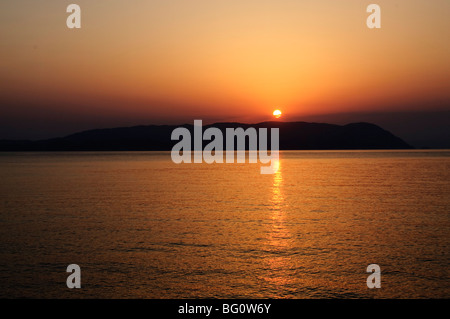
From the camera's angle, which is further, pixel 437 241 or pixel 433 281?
pixel 437 241

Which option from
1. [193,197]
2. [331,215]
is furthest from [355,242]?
[193,197]

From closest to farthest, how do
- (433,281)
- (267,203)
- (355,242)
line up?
(433,281) → (355,242) → (267,203)

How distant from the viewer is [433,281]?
10.7m

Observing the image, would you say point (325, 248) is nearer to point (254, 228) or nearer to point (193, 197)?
point (254, 228)

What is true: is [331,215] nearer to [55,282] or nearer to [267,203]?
[267,203]

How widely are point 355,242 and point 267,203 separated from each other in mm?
10611

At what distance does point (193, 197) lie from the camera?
28.5 metres
